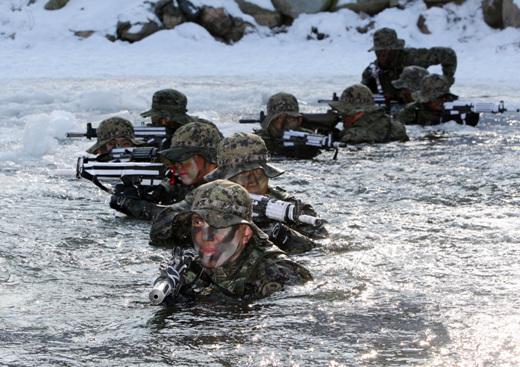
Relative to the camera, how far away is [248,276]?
654 cm

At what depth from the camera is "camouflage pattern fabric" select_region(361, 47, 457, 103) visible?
730 inches

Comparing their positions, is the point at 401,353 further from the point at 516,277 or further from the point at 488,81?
the point at 488,81

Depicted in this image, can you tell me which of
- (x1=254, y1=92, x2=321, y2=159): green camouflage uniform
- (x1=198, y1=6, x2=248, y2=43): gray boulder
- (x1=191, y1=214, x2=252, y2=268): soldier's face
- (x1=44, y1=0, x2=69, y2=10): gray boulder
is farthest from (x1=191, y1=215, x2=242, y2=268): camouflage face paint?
(x1=44, y1=0, x2=69, y2=10): gray boulder

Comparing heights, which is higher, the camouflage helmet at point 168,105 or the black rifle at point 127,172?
the camouflage helmet at point 168,105

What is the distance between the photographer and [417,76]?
59.1 ft

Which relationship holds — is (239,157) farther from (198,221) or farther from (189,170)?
(198,221)

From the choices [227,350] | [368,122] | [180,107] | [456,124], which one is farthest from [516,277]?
[456,124]

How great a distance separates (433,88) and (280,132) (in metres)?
4.15

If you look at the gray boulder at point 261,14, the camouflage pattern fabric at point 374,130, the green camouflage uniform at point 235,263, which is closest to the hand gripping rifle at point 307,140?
the camouflage pattern fabric at point 374,130

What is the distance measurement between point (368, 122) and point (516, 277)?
8040mm

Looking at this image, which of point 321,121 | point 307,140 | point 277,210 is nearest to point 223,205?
point 277,210

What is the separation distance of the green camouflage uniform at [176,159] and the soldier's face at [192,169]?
0.05 m

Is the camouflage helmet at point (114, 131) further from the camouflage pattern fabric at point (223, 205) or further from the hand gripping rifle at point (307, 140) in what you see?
the camouflage pattern fabric at point (223, 205)

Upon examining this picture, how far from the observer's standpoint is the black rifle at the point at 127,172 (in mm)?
9336
